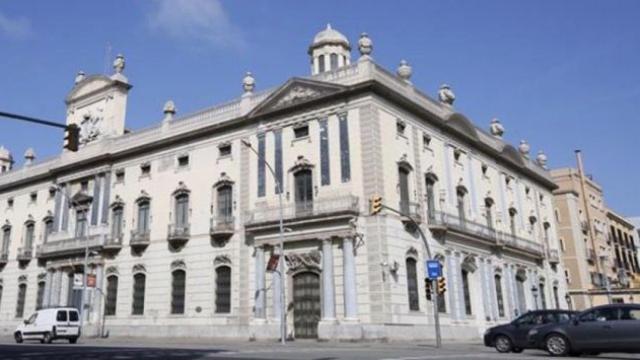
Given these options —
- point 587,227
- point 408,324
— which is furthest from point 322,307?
point 587,227

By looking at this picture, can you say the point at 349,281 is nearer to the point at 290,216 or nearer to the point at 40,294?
the point at 290,216

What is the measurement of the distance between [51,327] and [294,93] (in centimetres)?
1771

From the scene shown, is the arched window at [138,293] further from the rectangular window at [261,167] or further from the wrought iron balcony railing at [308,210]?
the rectangular window at [261,167]

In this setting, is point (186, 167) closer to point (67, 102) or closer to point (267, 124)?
point (267, 124)

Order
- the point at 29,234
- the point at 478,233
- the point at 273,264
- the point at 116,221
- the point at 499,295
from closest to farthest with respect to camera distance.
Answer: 1. the point at 273,264
2. the point at 478,233
3. the point at 499,295
4. the point at 116,221
5. the point at 29,234

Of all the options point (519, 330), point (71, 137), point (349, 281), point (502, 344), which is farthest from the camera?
point (349, 281)

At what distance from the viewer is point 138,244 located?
36875mm

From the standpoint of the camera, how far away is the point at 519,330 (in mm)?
20297

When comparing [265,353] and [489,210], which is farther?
[489,210]

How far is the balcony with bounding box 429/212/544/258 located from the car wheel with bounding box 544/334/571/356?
1467cm

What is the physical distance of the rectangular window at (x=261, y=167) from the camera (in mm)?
32844

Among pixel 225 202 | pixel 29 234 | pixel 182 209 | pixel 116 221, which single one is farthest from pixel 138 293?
pixel 29 234

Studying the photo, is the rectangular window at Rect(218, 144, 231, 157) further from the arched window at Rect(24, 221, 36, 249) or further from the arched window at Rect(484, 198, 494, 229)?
the arched window at Rect(24, 221, 36, 249)

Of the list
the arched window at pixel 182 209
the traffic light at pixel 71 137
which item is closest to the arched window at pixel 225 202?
the arched window at pixel 182 209
